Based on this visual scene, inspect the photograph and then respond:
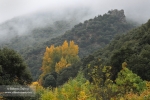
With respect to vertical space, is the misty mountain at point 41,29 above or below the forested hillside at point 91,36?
above

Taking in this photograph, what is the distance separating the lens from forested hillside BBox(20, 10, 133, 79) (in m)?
92.4

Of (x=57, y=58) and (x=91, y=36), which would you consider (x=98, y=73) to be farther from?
(x=91, y=36)

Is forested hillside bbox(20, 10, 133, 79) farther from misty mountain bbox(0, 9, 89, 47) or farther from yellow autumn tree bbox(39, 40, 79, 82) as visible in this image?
misty mountain bbox(0, 9, 89, 47)

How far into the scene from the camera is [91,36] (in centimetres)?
9881

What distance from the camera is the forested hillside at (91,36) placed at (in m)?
92.4

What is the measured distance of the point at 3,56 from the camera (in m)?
18.7

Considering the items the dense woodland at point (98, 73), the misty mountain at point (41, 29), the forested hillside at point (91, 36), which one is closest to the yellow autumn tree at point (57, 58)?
the dense woodland at point (98, 73)

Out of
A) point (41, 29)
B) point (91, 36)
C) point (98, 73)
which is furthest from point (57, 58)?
point (41, 29)

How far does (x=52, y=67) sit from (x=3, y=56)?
170 ft

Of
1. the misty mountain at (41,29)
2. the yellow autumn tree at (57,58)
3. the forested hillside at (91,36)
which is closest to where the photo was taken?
the yellow autumn tree at (57,58)

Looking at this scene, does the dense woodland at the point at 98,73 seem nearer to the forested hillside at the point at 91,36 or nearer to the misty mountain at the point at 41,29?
the forested hillside at the point at 91,36

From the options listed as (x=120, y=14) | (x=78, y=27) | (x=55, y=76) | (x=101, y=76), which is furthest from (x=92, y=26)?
(x=101, y=76)

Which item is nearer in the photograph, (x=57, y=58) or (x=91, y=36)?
(x=57, y=58)

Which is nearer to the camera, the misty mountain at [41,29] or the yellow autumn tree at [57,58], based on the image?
the yellow autumn tree at [57,58]
